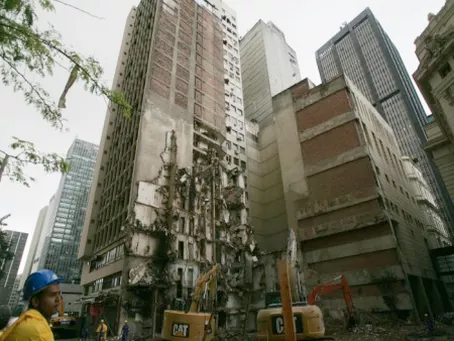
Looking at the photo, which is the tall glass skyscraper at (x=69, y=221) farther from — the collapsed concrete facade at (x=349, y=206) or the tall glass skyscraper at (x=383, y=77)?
the tall glass skyscraper at (x=383, y=77)

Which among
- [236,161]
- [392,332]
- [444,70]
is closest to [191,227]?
[236,161]

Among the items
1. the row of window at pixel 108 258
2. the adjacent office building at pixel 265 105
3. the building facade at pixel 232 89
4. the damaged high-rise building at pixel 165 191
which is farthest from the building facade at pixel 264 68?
the row of window at pixel 108 258

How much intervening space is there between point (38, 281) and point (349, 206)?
36.0 metres

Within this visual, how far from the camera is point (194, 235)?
118ft

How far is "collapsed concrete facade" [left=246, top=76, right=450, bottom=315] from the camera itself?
29.9 meters

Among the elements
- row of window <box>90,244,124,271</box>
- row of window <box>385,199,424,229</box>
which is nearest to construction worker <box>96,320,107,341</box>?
row of window <box>90,244,124,271</box>

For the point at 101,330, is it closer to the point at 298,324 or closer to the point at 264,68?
the point at 298,324

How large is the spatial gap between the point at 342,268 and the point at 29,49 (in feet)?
114

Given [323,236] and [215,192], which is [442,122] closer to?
[323,236]

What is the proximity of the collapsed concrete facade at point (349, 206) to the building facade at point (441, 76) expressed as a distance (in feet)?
22.4

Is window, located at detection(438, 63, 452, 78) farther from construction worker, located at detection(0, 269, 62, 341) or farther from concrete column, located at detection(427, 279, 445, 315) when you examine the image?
construction worker, located at detection(0, 269, 62, 341)

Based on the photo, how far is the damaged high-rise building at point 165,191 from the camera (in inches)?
1229

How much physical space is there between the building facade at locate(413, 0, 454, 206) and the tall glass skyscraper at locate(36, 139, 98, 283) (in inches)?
4113

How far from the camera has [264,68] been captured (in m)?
77.7
